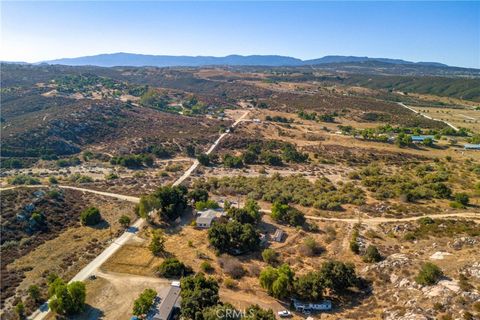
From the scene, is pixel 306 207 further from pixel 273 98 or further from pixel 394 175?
pixel 273 98

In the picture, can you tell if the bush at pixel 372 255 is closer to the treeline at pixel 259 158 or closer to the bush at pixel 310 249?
the bush at pixel 310 249

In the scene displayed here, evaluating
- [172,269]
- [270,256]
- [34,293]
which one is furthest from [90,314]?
[270,256]

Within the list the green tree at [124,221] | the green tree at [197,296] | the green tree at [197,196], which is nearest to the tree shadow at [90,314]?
the green tree at [197,296]

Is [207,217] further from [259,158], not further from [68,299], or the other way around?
[259,158]

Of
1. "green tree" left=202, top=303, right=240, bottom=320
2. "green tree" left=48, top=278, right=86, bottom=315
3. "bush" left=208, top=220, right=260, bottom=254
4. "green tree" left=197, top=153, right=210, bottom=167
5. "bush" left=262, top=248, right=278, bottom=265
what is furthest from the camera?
"green tree" left=197, top=153, right=210, bottom=167

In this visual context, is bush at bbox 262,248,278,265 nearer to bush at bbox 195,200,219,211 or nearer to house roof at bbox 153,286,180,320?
house roof at bbox 153,286,180,320

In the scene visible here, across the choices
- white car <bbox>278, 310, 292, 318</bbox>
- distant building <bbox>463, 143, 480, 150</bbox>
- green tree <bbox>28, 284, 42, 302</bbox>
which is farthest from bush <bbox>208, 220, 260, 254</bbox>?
distant building <bbox>463, 143, 480, 150</bbox>
